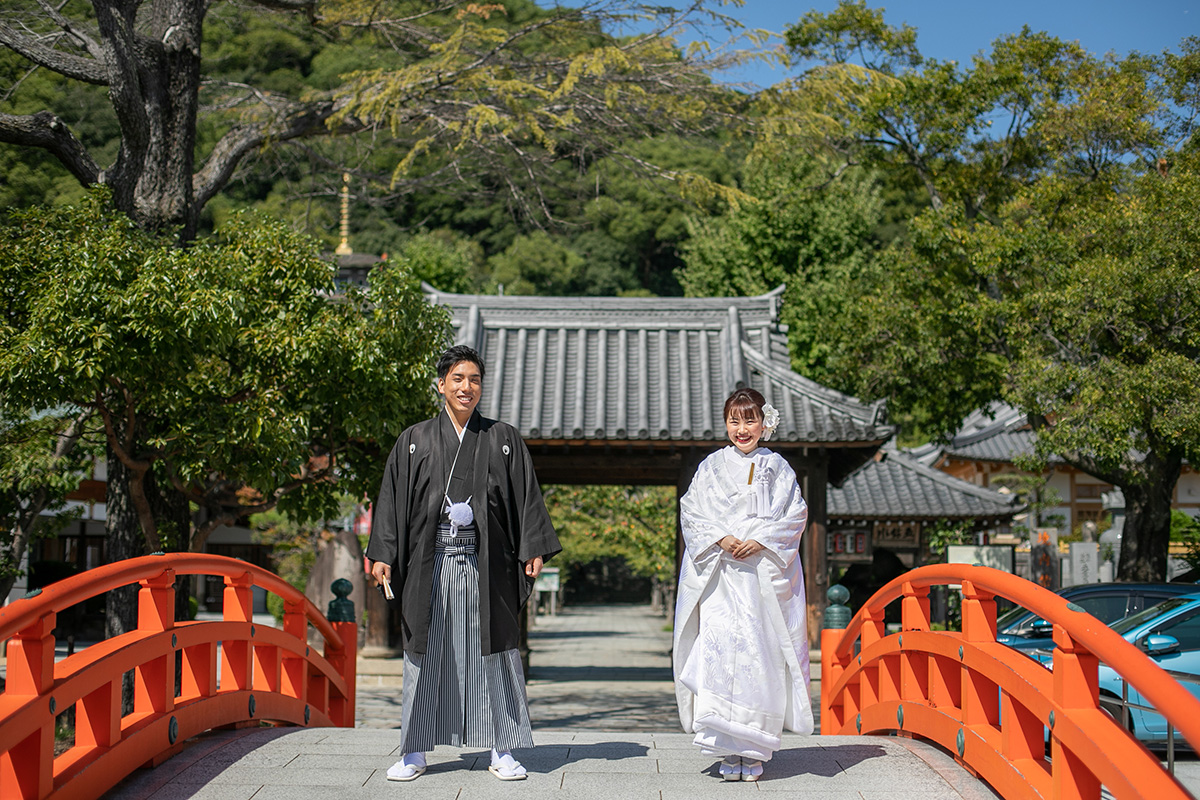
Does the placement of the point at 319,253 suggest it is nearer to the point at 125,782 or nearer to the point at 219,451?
the point at 219,451

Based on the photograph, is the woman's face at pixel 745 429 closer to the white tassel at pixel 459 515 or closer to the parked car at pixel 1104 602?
the white tassel at pixel 459 515

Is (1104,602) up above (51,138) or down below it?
below

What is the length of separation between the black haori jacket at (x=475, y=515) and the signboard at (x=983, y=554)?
Answer: 9.36 meters

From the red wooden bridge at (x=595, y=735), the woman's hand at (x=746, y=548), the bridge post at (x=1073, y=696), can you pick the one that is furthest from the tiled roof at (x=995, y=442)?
the bridge post at (x=1073, y=696)

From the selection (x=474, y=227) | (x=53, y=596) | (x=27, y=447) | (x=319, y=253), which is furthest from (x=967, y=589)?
(x=474, y=227)

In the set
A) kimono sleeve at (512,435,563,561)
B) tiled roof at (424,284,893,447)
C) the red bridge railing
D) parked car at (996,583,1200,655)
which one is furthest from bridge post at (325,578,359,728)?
parked car at (996,583,1200,655)

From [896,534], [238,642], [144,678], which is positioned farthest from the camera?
[896,534]

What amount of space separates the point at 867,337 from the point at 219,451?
7.39 meters

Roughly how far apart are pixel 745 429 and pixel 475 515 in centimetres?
126

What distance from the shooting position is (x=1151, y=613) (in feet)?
24.7

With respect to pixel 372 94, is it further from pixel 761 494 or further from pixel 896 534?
pixel 896 534

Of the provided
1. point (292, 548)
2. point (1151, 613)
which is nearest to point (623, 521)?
point (292, 548)

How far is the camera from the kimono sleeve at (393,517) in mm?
4461

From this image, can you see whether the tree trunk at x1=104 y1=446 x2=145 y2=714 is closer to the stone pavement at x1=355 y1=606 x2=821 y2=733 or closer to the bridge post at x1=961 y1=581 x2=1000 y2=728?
the stone pavement at x1=355 y1=606 x2=821 y2=733
